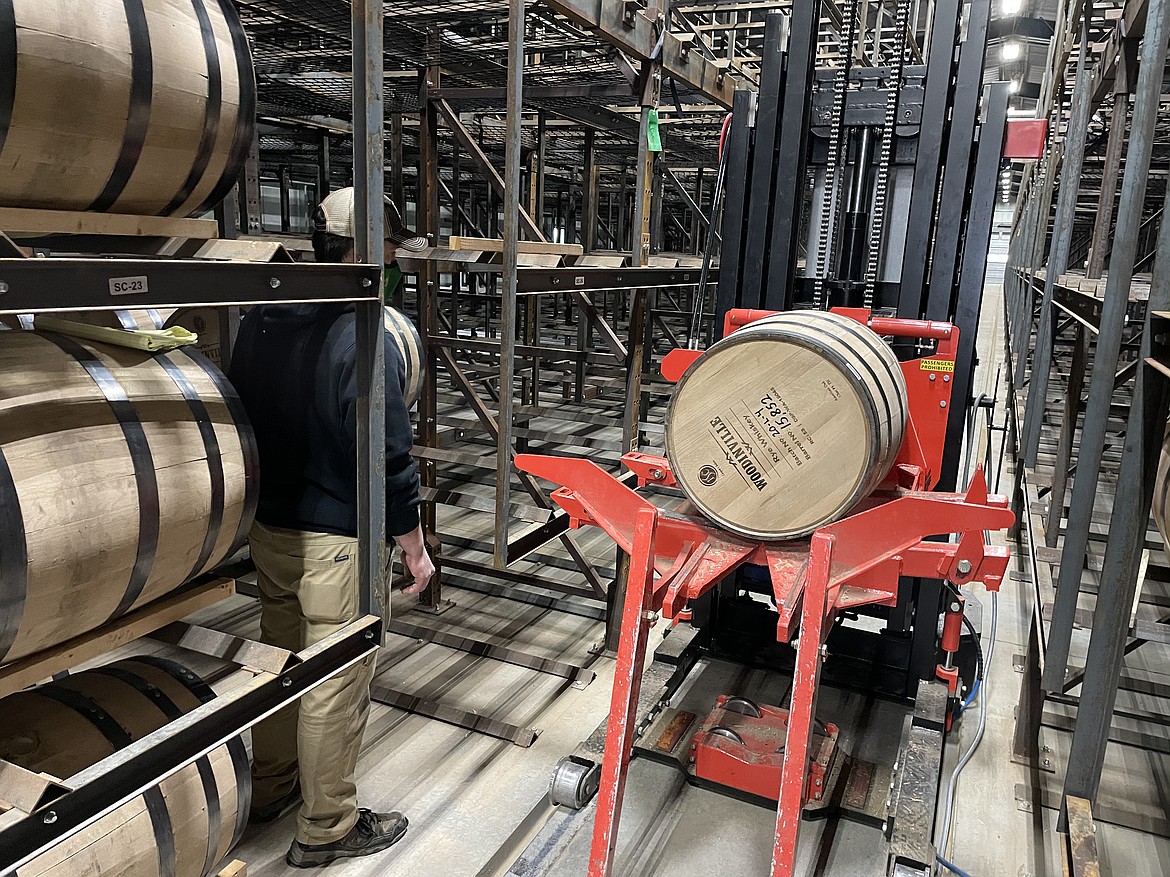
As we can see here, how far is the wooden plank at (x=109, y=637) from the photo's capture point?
6.68ft

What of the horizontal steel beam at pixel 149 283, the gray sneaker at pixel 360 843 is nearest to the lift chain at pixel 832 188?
the horizontal steel beam at pixel 149 283

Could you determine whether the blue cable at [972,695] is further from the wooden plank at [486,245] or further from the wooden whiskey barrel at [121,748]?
the wooden whiskey barrel at [121,748]

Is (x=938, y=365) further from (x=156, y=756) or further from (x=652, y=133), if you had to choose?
(x=156, y=756)

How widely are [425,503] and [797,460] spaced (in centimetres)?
333

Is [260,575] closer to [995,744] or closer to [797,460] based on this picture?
[797,460]

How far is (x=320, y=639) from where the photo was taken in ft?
10.9

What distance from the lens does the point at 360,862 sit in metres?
3.55

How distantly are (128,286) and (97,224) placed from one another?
420mm

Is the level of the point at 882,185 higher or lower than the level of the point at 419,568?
higher

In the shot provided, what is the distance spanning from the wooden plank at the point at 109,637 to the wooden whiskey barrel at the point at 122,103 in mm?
1108

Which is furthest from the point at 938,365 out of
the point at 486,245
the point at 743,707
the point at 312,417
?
the point at 312,417

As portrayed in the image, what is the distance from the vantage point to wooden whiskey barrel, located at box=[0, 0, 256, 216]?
1859 mm

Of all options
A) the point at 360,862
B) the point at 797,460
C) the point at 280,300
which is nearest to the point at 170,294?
the point at 280,300

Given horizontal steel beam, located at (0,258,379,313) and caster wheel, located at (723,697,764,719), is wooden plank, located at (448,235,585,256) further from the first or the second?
caster wheel, located at (723,697,764,719)
